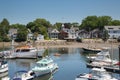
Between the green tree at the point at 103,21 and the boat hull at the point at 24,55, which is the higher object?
the green tree at the point at 103,21

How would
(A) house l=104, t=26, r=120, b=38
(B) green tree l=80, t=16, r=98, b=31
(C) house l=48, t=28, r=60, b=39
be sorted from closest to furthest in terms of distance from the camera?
(A) house l=104, t=26, r=120, b=38 → (C) house l=48, t=28, r=60, b=39 → (B) green tree l=80, t=16, r=98, b=31

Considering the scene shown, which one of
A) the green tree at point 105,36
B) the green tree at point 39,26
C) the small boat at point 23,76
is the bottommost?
the small boat at point 23,76

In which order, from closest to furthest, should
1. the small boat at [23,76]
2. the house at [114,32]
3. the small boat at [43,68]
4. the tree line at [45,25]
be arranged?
the small boat at [23,76], the small boat at [43,68], the house at [114,32], the tree line at [45,25]

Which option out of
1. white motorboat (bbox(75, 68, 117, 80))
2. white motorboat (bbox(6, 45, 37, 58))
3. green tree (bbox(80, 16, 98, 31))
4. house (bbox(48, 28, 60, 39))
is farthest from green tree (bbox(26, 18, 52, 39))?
white motorboat (bbox(75, 68, 117, 80))

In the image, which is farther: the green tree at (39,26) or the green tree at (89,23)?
the green tree at (89,23)

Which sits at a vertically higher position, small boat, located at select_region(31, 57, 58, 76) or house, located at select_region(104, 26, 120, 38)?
house, located at select_region(104, 26, 120, 38)

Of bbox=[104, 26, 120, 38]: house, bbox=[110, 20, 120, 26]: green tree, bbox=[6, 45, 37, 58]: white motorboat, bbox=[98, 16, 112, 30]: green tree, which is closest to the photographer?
bbox=[6, 45, 37, 58]: white motorboat

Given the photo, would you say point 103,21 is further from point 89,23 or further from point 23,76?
point 23,76

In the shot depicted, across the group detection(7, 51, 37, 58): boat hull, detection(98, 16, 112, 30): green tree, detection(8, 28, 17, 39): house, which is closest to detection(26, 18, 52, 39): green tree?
detection(8, 28, 17, 39): house

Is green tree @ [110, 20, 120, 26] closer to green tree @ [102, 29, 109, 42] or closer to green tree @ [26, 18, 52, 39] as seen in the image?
green tree @ [102, 29, 109, 42]

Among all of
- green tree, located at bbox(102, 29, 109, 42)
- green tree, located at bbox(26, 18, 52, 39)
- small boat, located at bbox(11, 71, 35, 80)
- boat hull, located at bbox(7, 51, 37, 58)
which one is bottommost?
small boat, located at bbox(11, 71, 35, 80)

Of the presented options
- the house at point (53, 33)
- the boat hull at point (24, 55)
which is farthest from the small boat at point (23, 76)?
the house at point (53, 33)

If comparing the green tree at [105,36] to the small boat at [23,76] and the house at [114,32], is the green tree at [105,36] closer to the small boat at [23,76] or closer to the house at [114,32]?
the house at [114,32]

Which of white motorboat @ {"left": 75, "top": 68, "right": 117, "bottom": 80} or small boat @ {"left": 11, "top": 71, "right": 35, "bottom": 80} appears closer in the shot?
white motorboat @ {"left": 75, "top": 68, "right": 117, "bottom": 80}
